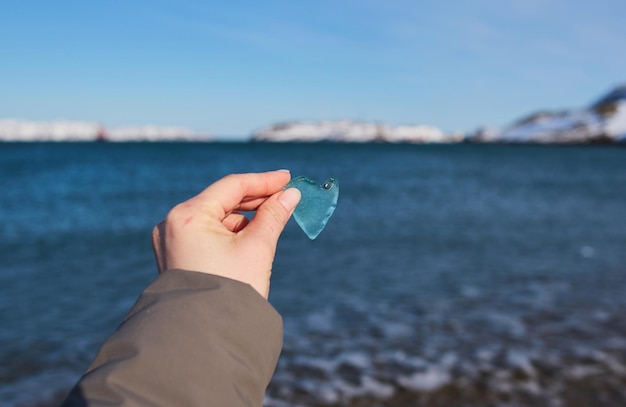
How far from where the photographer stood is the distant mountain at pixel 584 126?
16362 cm

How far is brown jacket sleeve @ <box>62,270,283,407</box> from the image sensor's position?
56.2 inches

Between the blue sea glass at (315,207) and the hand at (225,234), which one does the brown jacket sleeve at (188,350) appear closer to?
the hand at (225,234)

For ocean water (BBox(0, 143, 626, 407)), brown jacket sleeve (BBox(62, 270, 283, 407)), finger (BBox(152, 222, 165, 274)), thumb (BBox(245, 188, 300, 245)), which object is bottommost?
ocean water (BBox(0, 143, 626, 407))

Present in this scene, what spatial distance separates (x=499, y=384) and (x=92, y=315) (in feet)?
23.0

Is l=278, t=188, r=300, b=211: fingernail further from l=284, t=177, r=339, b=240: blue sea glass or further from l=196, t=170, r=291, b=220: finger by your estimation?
l=284, t=177, r=339, b=240: blue sea glass

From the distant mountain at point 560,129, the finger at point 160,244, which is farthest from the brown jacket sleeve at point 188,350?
the distant mountain at point 560,129

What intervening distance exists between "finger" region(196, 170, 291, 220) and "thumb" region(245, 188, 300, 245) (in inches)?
2.2

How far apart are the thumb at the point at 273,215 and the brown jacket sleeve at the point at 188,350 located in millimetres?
404

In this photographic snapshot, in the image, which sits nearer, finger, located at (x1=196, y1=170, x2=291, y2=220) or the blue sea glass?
finger, located at (x1=196, y1=170, x2=291, y2=220)

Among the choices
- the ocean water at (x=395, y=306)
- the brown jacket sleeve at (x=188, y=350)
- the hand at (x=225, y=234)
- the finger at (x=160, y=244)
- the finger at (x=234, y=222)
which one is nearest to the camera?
the brown jacket sleeve at (x=188, y=350)

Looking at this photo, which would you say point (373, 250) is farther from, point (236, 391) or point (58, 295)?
point (236, 391)

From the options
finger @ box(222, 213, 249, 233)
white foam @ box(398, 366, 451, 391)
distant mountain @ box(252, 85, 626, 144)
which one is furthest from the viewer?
distant mountain @ box(252, 85, 626, 144)

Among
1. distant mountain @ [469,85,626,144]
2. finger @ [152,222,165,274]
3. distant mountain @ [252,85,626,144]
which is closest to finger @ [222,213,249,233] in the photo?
finger @ [152,222,165,274]

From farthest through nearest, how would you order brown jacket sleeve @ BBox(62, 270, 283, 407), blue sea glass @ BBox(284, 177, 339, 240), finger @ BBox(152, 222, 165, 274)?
blue sea glass @ BBox(284, 177, 339, 240), finger @ BBox(152, 222, 165, 274), brown jacket sleeve @ BBox(62, 270, 283, 407)
